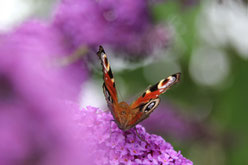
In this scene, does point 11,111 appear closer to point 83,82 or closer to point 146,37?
point 83,82

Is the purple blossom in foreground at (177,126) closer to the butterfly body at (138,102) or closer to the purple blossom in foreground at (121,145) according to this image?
the butterfly body at (138,102)

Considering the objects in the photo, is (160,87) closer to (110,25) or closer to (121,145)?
(121,145)

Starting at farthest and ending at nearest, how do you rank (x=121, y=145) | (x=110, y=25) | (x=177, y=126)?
(x=177, y=126) < (x=110, y=25) < (x=121, y=145)

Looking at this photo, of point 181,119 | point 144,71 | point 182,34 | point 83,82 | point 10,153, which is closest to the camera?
point 10,153

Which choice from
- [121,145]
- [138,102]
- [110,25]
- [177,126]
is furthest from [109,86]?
[177,126]

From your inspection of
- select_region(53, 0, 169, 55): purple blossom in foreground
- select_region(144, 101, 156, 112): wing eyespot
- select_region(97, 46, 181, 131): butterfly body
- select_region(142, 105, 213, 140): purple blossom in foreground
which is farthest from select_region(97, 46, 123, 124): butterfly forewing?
select_region(142, 105, 213, 140): purple blossom in foreground

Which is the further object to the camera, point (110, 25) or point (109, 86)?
point (110, 25)

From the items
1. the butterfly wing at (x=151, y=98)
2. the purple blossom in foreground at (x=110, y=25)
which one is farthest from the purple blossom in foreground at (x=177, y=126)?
the butterfly wing at (x=151, y=98)

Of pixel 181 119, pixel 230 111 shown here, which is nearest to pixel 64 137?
pixel 181 119
